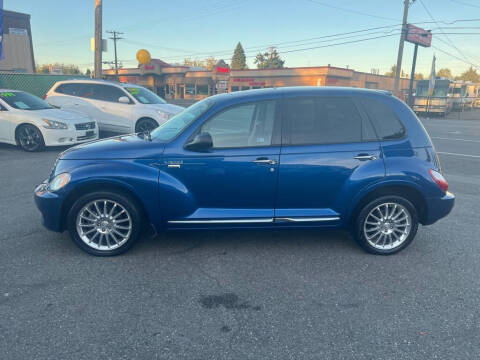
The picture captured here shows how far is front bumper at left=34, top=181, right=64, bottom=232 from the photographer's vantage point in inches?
151

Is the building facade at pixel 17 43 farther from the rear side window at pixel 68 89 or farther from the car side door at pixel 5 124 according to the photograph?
the car side door at pixel 5 124

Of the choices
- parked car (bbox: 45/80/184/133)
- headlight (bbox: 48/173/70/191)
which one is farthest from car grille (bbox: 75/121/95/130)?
headlight (bbox: 48/173/70/191)

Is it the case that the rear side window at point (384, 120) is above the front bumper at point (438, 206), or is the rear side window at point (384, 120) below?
above

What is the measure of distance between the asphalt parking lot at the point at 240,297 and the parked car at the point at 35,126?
5.21m

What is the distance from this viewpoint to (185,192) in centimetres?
384

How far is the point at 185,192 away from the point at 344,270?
187 centimetres

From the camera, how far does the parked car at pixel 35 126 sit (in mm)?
9484

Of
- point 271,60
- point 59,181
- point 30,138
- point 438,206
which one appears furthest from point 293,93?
point 271,60

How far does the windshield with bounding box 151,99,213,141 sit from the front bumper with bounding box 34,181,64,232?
1.25m

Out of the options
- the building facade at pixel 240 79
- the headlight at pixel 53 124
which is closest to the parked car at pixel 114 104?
the headlight at pixel 53 124

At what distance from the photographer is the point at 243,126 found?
4.05m

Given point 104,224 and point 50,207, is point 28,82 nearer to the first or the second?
point 50,207

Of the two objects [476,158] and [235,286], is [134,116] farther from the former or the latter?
[476,158]

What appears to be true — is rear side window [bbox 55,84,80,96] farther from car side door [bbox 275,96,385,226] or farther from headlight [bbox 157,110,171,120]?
car side door [bbox 275,96,385,226]
